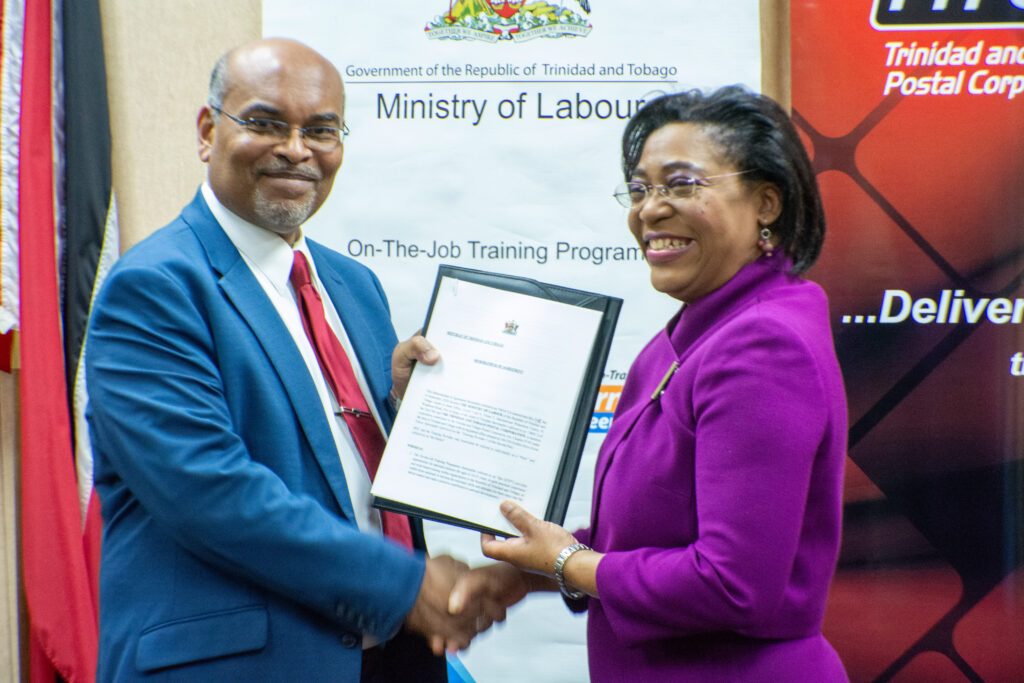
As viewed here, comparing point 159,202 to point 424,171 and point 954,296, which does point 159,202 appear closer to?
point 424,171

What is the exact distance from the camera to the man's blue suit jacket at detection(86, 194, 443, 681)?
6.08ft

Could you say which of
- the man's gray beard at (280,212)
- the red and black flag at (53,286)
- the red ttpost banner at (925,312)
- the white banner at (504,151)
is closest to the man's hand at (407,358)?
the man's gray beard at (280,212)

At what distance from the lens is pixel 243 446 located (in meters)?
1.91

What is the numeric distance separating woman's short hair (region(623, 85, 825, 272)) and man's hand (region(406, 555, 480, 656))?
3.22ft

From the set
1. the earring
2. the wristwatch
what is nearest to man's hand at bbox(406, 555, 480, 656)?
the wristwatch

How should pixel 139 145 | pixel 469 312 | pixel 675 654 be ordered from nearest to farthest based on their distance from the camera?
pixel 675 654 < pixel 469 312 < pixel 139 145

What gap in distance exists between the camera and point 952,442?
3.24 metres

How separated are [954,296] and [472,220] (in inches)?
61.9

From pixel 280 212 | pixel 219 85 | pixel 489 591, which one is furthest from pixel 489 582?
pixel 219 85

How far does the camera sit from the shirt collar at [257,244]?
2090 millimetres

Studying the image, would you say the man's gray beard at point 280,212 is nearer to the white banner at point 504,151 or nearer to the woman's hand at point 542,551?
the woman's hand at point 542,551

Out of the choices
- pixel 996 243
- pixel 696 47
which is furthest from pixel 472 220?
pixel 996 243

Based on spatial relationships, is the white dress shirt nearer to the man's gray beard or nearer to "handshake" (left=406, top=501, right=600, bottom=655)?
the man's gray beard

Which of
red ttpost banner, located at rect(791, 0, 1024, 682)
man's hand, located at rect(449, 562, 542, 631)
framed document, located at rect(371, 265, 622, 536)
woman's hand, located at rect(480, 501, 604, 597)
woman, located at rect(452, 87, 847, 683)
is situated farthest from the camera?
red ttpost banner, located at rect(791, 0, 1024, 682)
